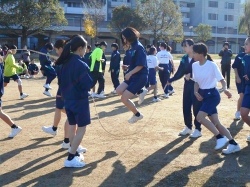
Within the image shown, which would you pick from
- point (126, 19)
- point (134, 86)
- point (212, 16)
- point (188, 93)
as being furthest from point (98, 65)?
point (212, 16)

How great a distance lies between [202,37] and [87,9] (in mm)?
20469

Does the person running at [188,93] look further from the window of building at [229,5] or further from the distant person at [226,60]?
the window of building at [229,5]

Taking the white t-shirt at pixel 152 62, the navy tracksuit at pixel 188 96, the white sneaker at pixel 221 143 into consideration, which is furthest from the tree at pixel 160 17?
the white sneaker at pixel 221 143

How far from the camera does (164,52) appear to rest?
12.8 m

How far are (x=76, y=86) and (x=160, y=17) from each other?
151 feet

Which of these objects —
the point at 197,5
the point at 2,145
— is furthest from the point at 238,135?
the point at 197,5

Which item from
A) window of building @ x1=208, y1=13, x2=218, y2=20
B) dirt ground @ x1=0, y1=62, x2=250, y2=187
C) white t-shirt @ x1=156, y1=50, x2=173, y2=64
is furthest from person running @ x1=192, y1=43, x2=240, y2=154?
window of building @ x1=208, y1=13, x2=218, y2=20

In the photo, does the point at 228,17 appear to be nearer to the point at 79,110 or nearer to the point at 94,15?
the point at 94,15

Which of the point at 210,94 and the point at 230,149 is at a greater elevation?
the point at 210,94

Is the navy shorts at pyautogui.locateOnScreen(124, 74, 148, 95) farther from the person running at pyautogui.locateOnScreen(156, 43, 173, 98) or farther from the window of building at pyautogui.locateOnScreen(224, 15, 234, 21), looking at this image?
the window of building at pyautogui.locateOnScreen(224, 15, 234, 21)

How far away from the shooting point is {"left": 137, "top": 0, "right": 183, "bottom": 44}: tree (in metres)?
49.0

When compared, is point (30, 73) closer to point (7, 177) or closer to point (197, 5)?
point (7, 177)

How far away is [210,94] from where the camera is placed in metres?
5.68

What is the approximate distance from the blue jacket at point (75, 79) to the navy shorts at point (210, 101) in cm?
190
